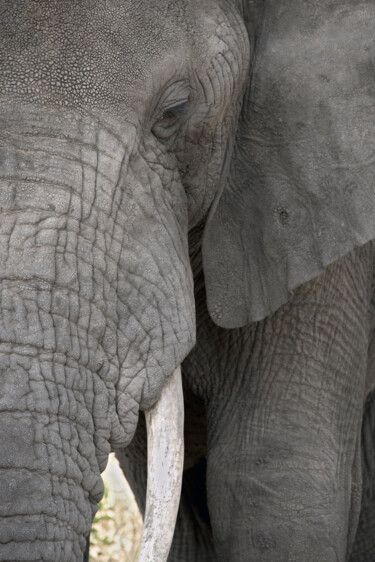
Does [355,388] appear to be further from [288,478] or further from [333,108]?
[333,108]

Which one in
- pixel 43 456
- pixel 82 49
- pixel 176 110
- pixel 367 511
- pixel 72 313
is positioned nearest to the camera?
pixel 43 456

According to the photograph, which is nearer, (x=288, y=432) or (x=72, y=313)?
(x=72, y=313)

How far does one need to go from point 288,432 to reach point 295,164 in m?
0.75

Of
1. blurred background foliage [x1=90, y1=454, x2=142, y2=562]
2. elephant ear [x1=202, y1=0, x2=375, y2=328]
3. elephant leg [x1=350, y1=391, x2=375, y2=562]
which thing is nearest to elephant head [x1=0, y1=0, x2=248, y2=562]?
elephant ear [x1=202, y1=0, x2=375, y2=328]

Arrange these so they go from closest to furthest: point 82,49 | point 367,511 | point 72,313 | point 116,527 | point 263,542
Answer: point 72,313 → point 82,49 → point 263,542 → point 367,511 → point 116,527

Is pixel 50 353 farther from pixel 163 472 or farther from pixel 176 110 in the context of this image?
pixel 176 110

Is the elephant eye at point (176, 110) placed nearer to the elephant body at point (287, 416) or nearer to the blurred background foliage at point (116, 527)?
the elephant body at point (287, 416)

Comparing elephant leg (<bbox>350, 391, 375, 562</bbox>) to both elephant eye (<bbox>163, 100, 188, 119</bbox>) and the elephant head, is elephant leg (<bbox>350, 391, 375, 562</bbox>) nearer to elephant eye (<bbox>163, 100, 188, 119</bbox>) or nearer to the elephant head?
the elephant head

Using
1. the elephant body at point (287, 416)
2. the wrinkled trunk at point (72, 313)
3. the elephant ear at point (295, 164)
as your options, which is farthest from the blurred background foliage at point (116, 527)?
→ the wrinkled trunk at point (72, 313)

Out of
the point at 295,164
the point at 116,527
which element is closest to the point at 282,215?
the point at 295,164

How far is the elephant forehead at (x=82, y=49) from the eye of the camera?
322cm

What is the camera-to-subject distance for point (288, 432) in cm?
410

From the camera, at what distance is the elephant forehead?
127 inches

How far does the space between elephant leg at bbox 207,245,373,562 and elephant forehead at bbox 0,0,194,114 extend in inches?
38.8
